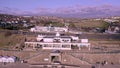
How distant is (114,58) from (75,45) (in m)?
5.16

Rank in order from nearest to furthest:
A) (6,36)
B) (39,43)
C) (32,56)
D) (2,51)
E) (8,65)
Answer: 1. (8,65)
2. (32,56)
3. (2,51)
4. (39,43)
5. (6,36)

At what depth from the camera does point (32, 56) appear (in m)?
26.4

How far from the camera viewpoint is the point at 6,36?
43.4 meters

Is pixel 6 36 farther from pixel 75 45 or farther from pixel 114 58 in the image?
pixel 114 58

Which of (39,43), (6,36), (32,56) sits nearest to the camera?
(32,56)

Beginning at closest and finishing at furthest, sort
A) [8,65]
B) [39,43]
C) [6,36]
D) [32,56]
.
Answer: [8,65] → [32,56] → [39,43] → [6,36]

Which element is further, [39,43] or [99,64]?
[39,43]

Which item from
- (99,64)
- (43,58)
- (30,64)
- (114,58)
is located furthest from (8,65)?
(114,58)

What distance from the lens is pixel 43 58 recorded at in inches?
1043

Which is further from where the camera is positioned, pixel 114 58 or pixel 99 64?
pixel 114 58

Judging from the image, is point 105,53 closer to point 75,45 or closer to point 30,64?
point 75,45

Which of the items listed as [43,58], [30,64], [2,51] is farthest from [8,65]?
[2,51]

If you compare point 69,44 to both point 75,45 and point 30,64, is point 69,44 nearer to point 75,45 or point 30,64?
point 75,45

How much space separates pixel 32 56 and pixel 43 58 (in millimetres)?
953
